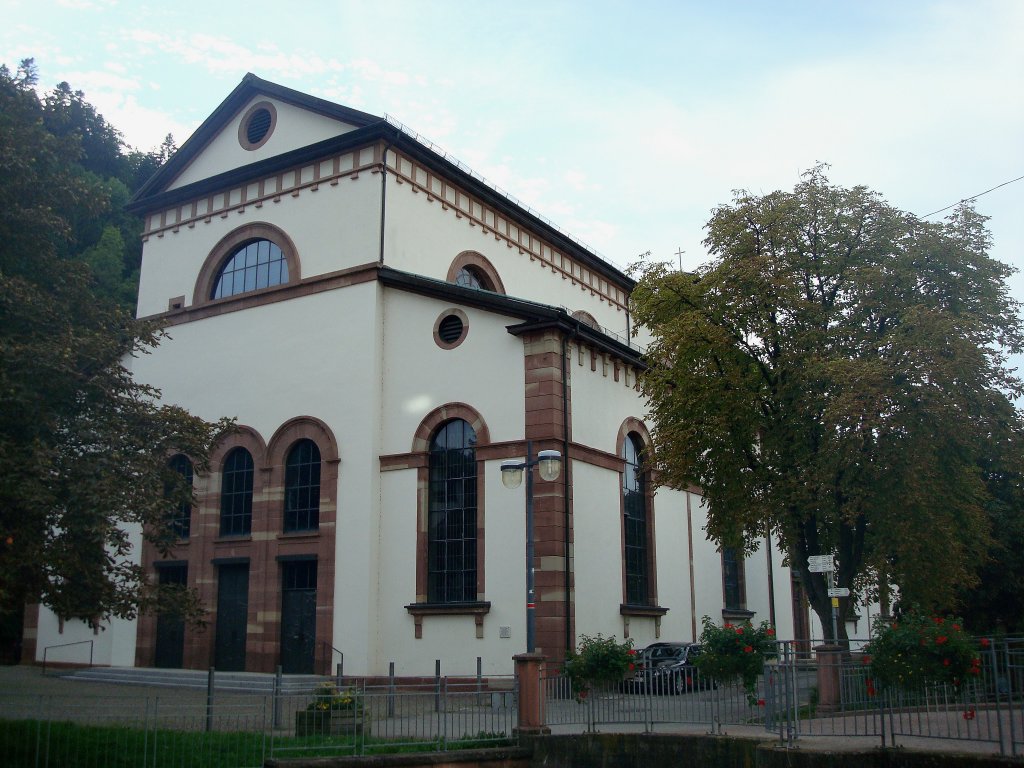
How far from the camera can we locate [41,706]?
526 inches

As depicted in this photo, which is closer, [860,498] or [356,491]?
[860,498]

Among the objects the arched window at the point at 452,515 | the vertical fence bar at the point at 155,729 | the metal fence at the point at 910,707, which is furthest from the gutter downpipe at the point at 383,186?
the metal fence at the point at 910,707

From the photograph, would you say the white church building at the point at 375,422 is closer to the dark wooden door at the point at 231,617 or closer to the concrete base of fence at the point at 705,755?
the dark wooden door at the point at 231,617

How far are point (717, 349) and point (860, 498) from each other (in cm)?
383

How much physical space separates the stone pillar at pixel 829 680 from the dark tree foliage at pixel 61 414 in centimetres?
988

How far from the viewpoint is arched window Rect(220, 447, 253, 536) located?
88.2 ft

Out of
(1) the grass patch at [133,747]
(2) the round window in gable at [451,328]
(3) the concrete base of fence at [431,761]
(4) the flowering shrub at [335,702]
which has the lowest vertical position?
(3) the concrete base of fence at [431,761]

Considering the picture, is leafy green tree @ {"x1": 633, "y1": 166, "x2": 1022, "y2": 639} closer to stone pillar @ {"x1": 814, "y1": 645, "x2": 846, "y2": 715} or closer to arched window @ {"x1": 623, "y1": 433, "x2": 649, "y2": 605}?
stone pillar @ {"x1": 814, "y1": 645, "x2": 846, "y2": 715}

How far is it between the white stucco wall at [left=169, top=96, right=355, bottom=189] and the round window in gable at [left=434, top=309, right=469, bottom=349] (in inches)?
253

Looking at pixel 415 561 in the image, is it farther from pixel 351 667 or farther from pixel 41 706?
pixel 41 706

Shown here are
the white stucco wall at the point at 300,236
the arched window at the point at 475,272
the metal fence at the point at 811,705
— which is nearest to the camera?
→ the metal fence at the point at 811,705

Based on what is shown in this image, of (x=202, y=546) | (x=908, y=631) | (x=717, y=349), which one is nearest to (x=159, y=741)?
(x=908, y=631)

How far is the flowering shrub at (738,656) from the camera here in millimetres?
14656

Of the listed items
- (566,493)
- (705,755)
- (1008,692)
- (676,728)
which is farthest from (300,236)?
(1008,692)
